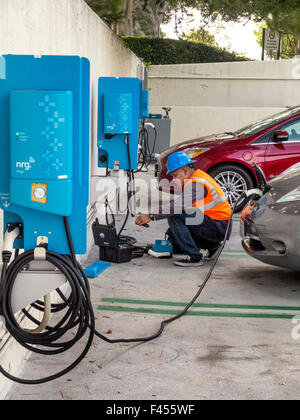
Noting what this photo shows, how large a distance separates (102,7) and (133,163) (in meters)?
5.09

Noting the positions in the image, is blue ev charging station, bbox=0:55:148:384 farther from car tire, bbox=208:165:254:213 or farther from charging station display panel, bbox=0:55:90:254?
car tire, bbox=208:165:254:213

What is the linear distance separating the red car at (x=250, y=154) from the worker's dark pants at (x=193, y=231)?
3209mm

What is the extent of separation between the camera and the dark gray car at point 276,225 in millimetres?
5668

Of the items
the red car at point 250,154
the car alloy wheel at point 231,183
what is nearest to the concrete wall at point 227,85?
the red car at point 250,154

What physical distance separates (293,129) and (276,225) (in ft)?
15.8

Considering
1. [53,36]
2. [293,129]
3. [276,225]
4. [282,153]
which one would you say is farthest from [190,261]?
[293,129]

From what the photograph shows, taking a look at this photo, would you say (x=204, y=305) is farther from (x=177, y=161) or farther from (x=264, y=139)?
(x=264, y=139)

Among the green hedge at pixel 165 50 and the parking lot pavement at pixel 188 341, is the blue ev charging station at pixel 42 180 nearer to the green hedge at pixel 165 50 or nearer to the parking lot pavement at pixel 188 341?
the parking lot pavement at pixel 188 341

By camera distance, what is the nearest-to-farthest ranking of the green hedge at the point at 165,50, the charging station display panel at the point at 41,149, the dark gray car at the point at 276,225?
1. the charging station display panel at the point at 41,149
2. the dark gray car at the point at 276,225
3. the green hedge at the point at 165,50

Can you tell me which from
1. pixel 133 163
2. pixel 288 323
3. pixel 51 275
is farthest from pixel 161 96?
pixel 51 275

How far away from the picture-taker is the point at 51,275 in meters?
3.45

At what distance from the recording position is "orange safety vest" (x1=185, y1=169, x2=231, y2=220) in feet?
22.6
